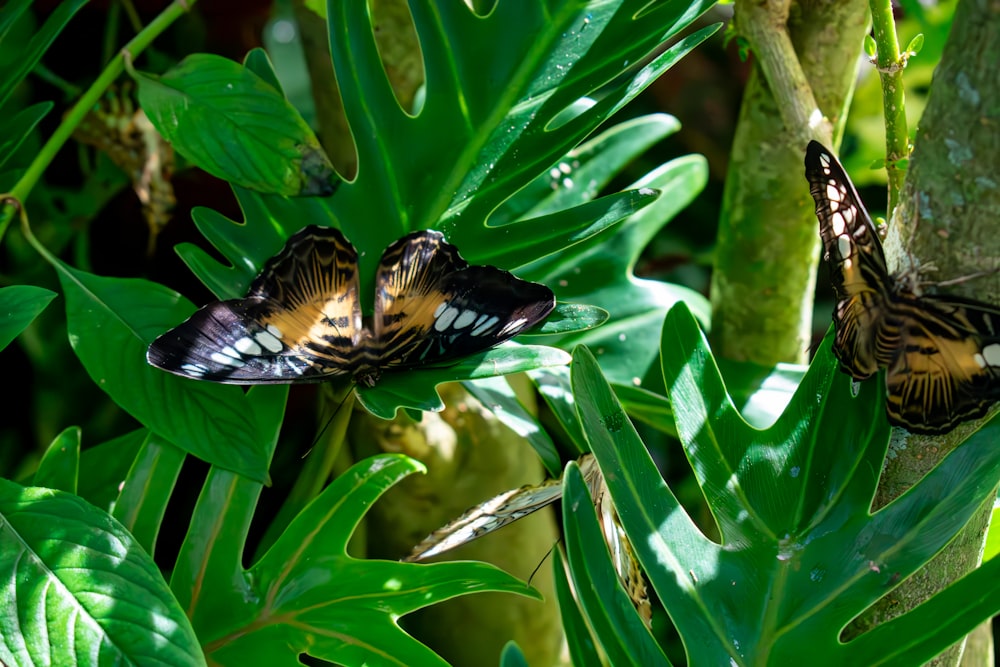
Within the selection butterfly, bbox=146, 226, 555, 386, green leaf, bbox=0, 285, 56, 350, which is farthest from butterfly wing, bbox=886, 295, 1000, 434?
green leaf, bbox=0, 285, 56, 350

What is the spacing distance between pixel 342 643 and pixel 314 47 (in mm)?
704

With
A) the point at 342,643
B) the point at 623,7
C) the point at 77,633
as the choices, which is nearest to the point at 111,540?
the point at 77,633

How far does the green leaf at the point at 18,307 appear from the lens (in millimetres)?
676

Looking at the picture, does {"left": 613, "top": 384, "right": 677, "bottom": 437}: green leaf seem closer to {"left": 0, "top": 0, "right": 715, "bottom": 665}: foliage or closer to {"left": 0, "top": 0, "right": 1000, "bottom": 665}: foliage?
{"left": 0, "top": 0, "right": 1000, "bottom": 665}: foliage

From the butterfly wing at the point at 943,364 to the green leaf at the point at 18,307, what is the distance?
631mm

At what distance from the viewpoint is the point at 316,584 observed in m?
0.70

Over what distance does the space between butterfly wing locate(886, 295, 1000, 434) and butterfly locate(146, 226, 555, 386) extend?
10.0 inches

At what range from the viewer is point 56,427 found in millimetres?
1207

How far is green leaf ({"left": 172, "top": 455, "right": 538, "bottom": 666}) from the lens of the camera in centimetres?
66

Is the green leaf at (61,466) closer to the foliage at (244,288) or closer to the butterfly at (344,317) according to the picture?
the foliage at (244,288)

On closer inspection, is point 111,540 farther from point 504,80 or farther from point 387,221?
point 504,80

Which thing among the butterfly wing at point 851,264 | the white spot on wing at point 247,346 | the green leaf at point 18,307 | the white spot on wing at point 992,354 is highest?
the butterfly wing at point 851,264

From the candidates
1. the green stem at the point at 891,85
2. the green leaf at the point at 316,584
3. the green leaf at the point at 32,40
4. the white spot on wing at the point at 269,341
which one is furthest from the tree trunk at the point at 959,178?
the green leaf at the point at 32,40

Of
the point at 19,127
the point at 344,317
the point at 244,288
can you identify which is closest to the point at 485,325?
the point at 344,317
